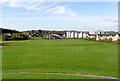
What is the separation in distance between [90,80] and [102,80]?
2.01ft

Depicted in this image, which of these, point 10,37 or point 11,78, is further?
point 10,37

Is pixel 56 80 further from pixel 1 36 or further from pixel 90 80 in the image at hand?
pixel 1 36

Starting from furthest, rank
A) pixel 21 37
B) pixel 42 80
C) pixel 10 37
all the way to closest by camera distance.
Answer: pixel 21 37 → pixel 10 37 → pixel 42 80

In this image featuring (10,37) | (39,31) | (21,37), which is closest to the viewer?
(10,37)

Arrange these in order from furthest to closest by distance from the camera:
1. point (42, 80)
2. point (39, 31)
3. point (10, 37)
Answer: point (39, 31), point (10, 37), point (42, 80)

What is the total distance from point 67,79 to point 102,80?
1.70 meters

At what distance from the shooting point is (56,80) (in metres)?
7.61

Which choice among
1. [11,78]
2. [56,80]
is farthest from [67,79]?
[11,78]

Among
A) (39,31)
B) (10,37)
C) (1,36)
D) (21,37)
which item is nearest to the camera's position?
(1,36)

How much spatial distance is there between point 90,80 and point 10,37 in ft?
222

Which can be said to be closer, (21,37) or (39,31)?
(21,37)

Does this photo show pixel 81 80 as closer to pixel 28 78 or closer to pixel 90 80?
pixel 90 80

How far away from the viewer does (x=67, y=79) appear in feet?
25.7

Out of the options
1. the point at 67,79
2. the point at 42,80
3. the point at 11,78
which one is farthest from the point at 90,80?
the point at 11,78
